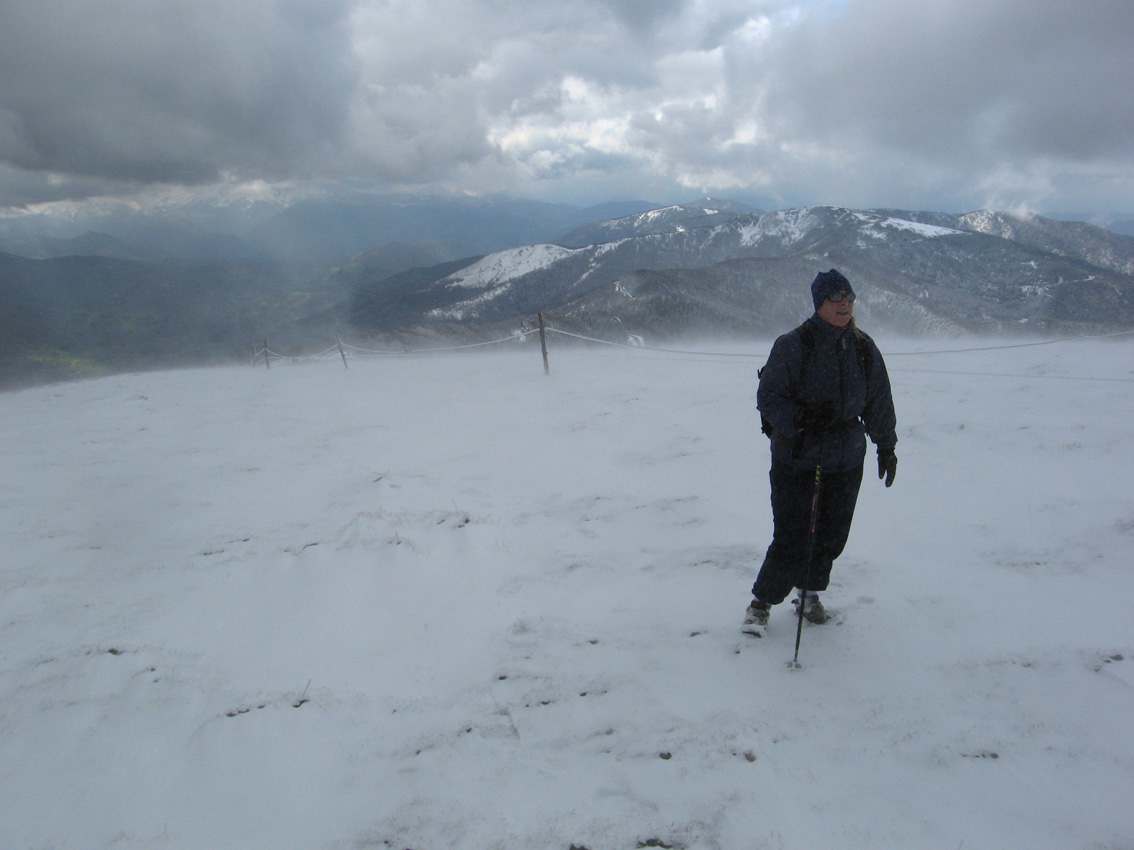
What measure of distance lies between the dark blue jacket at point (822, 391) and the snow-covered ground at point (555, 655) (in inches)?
58.0

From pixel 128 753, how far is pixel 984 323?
12567 cm

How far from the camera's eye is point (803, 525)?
12.6ft

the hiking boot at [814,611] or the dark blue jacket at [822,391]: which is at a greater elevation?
the dark blue jacket at [822,391]

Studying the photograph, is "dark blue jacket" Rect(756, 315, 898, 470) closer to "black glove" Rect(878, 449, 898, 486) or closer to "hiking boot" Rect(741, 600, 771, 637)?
"black glove" Rect(878, 449, 898, 486)

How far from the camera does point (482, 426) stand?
35.5ft

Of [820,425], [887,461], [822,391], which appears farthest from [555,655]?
[887,461]

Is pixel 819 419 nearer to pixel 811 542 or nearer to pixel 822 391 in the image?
pixel 822 391

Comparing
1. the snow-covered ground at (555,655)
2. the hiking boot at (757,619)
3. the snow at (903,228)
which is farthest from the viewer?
the snow at (903,228)

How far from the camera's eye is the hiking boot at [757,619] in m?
4.13

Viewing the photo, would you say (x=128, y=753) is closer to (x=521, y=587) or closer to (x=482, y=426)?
(x=521, y=587)

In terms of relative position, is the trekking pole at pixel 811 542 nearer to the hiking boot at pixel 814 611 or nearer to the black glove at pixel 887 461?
the hiking boot at pixel 814 611

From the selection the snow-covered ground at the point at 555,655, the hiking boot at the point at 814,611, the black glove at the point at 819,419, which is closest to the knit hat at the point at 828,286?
the black glove at the point at 819,419

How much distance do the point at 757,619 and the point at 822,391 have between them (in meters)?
1.83

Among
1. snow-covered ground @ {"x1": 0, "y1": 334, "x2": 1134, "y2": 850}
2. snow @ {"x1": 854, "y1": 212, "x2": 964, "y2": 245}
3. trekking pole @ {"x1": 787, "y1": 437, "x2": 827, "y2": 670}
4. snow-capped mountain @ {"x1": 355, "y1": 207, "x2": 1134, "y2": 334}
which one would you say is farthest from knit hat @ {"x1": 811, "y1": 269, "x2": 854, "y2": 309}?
snow @ {"x1": 854, "y1": 212, "x2": 964, "y2": 245}
